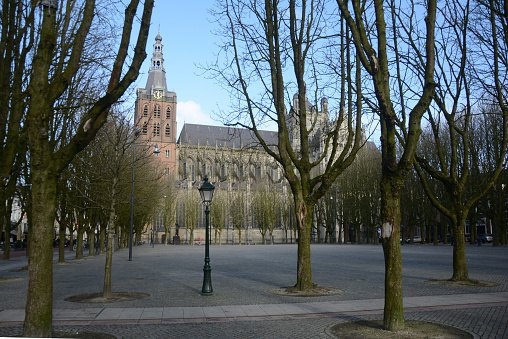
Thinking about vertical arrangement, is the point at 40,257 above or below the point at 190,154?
below

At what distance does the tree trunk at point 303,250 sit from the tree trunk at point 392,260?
460 centimetres

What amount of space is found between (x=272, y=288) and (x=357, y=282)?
3232 mm

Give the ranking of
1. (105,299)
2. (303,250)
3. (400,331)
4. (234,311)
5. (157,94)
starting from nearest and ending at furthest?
(400,331) < (234,311) < (105,299) < (303,250) < (157,94)

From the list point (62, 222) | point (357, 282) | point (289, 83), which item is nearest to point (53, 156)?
point (289, 83)

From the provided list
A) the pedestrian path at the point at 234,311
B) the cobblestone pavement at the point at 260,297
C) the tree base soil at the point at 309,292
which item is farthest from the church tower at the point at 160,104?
the pedestrian path at the point at 234,311

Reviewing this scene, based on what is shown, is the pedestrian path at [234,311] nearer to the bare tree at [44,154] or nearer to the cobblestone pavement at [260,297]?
the cobblestone pavement at [260,297]

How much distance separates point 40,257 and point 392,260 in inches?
226

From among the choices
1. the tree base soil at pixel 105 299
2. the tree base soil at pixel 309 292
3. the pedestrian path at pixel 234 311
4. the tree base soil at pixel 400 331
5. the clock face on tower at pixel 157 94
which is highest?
the clock face on tower at pixel 157 94

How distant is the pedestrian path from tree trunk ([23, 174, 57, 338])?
7.31ft

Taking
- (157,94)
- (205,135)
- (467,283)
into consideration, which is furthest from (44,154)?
(205,135)

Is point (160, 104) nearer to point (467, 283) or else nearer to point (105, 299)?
point (105, 299)

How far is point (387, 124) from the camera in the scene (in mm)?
7633

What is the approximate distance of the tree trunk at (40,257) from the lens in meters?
5.91

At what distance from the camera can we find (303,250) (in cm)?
1200
